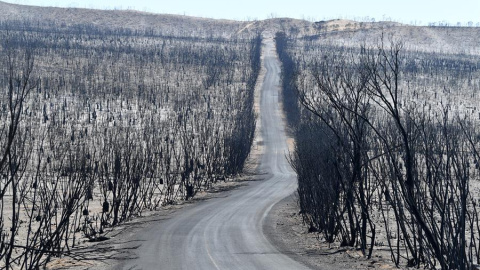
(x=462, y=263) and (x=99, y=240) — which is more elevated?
(x=462, y=263)

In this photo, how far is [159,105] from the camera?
11950cm

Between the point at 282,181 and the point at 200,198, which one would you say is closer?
the point at 200,198

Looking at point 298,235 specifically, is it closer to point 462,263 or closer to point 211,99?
point 462,263

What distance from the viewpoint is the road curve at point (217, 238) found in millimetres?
20219

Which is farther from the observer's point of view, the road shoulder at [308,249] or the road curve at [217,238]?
the road shoulder at [308,249]

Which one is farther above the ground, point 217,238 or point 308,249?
point 308,249

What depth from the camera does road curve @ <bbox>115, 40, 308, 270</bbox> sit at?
20219 millimetres

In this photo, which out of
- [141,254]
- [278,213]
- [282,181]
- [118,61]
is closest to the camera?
[141,254]

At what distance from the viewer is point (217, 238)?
26.0 meters

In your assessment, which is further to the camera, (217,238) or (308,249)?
(217,238)

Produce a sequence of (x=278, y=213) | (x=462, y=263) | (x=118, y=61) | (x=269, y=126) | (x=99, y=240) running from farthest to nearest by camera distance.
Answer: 1. (x=118, y=61)
2. (x=269, y=126)
3. (x=278, y=213)
4. (x=99, y=240)
5. (x=462, y=263)

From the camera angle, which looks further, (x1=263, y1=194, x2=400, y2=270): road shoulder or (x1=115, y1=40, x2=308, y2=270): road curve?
(x1=263, y1=194, x2=400, y2=270): road shoulder

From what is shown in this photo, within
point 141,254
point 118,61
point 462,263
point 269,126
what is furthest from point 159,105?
point 462,263

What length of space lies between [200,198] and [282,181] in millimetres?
19870
